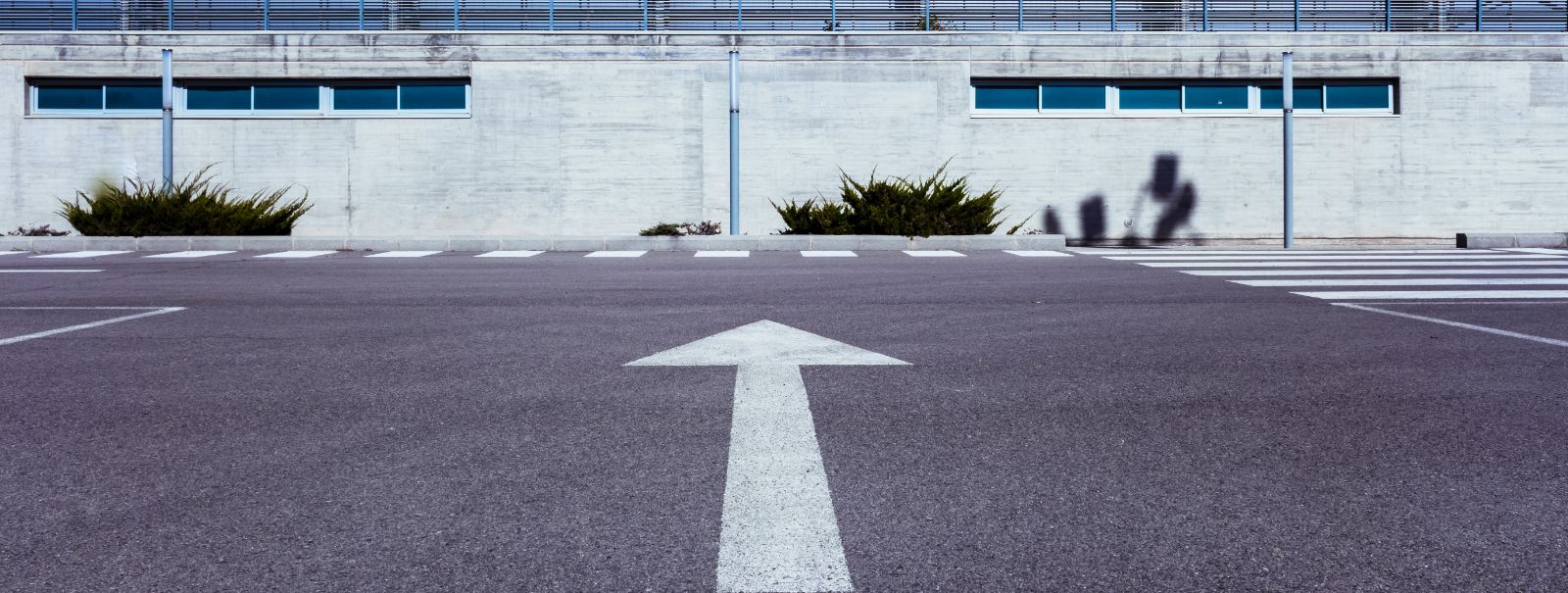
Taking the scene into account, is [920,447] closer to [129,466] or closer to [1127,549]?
[1127,549]

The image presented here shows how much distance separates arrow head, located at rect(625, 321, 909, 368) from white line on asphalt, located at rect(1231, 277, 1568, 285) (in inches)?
246

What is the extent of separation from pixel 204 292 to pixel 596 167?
15454 mm

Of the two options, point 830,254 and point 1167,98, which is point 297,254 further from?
A: point 1167,98

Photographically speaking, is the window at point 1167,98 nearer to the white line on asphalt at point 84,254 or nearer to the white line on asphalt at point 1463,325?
the white line on asphalt at point 84,254

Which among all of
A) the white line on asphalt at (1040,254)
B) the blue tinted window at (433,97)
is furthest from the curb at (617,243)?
the blue tinted window at (433,97)

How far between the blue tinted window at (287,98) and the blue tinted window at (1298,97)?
20.7 metres

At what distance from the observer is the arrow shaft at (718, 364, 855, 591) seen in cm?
249

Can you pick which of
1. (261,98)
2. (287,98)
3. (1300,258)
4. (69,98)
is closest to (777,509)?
(1300,258)

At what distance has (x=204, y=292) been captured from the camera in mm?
9688

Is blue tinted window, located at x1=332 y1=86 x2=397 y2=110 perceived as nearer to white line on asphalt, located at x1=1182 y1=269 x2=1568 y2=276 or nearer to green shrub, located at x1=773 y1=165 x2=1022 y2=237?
green shrub, located at x1=773 y1=165 x2=1022 y2=237

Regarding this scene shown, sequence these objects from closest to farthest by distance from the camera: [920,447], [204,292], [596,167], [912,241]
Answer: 1. [920,447]
2. [204,292]
3. [912,241]
4. [596,167]

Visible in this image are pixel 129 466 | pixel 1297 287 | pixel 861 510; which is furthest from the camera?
pixel 1297 287

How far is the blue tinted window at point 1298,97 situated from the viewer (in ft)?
83.1

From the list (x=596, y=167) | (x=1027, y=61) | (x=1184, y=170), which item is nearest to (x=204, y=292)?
(x=596, y=167)
